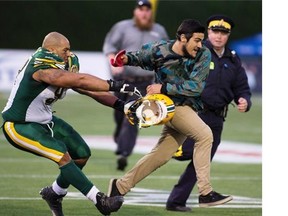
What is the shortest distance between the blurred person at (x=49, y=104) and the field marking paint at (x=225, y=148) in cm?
652

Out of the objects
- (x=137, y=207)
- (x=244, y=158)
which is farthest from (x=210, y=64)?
(x=244, y=158)

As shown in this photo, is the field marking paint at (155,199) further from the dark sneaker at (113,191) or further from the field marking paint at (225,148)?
the field marking paint at (225,148)

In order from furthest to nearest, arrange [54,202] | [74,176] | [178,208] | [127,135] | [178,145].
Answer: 1. [127,135]
2. [178,208]
3. [178,145]
4. [54,202]
5. [74,176]

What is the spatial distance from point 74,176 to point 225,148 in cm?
853

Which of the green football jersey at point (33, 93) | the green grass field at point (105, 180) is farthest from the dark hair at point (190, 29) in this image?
the green grass field at point (105, 180)

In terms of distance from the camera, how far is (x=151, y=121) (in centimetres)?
884

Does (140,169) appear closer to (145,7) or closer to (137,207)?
(137,207)

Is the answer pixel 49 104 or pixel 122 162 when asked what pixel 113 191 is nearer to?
pixel 49 104

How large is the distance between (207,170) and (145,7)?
5375 millimetres

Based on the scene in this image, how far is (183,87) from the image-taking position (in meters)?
9.09

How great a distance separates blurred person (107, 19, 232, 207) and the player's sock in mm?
746

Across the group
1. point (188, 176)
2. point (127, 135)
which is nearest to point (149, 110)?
point (188, 176)

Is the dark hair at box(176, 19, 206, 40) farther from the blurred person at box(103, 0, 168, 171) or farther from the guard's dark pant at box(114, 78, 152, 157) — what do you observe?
the blurred person at box(103, 0, 168, 171)

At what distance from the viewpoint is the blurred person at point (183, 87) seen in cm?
915
